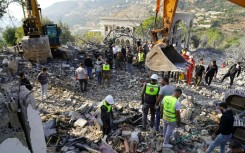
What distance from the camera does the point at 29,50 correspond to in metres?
13.2

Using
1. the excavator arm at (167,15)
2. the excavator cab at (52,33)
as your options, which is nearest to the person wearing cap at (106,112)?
the excavator arm at (167,15)

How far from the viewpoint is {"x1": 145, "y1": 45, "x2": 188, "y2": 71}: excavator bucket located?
723 cm

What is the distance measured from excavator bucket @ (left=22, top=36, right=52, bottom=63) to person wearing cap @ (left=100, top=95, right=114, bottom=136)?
28.5 feet

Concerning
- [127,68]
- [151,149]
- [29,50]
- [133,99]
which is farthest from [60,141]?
[29,50]

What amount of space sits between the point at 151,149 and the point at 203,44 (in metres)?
44.6

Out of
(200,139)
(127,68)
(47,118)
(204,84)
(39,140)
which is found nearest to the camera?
(39,140)

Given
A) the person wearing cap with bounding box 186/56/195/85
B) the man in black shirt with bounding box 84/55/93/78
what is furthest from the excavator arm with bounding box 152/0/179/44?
the man in black shirt with bounding box 84/55/93/78

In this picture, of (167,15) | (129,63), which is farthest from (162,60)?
(129,63)

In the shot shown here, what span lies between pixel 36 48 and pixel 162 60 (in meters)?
8.46

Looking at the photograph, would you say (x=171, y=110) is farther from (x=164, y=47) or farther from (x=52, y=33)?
(x=52, y=33)

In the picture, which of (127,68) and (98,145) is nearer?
(98,145)

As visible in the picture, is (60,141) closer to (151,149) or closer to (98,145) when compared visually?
(98,145)

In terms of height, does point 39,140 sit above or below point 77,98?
above

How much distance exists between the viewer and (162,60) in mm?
7316
